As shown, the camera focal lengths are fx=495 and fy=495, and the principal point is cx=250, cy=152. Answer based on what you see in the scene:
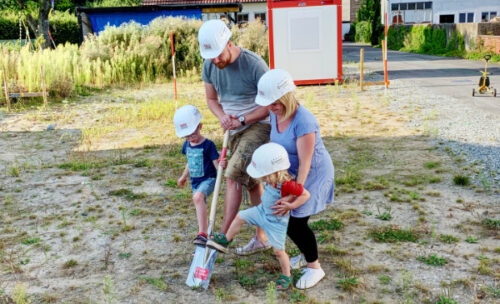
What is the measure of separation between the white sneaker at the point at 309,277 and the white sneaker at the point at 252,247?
61 cm

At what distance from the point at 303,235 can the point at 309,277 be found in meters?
0.34

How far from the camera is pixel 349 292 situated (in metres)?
3.50

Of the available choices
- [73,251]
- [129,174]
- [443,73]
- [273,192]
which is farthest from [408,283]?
[443,73]

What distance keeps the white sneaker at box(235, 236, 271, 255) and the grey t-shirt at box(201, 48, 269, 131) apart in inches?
38.5

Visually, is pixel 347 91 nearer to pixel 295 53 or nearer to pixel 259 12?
pixel 295 53

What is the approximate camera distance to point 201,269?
12.0 ft

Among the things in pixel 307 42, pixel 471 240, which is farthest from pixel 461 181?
pixel 307 42

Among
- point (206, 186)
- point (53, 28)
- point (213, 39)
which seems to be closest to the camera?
point (213, 39)

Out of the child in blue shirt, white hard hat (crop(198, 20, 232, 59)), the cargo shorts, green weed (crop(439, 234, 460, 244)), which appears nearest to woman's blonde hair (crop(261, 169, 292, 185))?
the cargo shorts

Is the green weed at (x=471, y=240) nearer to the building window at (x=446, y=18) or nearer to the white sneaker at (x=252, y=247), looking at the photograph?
the white sneaker at (x=252, y=247)

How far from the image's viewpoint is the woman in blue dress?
3283 millimetres

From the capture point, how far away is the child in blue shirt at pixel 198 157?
3.94 meters

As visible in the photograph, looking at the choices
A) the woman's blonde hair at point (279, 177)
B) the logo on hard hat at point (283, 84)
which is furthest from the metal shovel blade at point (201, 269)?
the logo on hard hat at point (283, 84)

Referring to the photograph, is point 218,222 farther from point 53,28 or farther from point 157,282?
point 53,28
